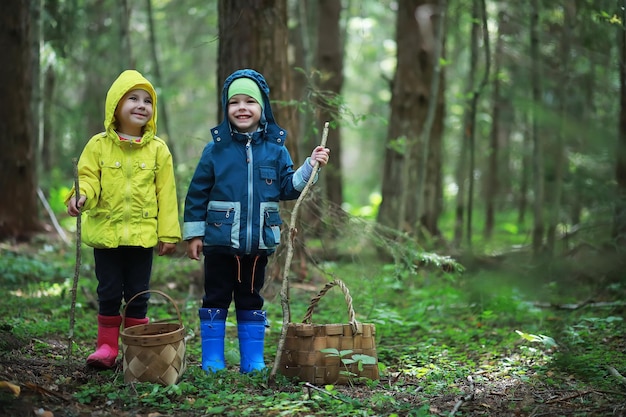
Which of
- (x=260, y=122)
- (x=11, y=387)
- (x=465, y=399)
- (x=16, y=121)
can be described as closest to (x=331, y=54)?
(x=16, y=121)

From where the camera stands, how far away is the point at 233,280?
14.1ft

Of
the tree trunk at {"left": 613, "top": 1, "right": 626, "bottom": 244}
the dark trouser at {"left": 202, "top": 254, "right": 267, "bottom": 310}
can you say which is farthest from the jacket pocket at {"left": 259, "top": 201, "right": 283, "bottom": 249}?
the tree trunk at {"left": 613, "top": 1, "right": 626, "bottom": 244}

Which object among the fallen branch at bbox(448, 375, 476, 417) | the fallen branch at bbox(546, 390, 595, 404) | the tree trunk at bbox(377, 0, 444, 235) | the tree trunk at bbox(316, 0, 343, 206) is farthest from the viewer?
the tree trunk at bbox(316, 0, 343, 206)

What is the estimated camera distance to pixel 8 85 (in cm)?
906

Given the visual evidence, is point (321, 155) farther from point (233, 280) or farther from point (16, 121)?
point (16, 121)

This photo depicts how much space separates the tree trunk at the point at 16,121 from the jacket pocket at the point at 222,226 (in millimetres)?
6279

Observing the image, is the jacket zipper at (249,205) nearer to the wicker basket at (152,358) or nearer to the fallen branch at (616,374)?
the wicker basket at (152,358)

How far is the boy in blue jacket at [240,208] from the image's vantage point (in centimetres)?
405

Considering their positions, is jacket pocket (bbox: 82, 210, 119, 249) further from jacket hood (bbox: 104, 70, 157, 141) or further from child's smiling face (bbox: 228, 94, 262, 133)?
child's smiling face (bbox: 228, 94, 262, 133)

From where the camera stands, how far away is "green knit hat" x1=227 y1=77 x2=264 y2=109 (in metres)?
4.13

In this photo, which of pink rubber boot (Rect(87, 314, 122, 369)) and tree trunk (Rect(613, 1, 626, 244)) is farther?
pink rubber boot (Rect(87, 314, 122, 369))

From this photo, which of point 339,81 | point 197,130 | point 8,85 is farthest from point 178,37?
point 8,85

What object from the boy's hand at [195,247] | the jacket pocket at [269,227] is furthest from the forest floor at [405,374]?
the jacket pocket at [269,227]

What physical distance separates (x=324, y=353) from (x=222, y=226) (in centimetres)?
103
